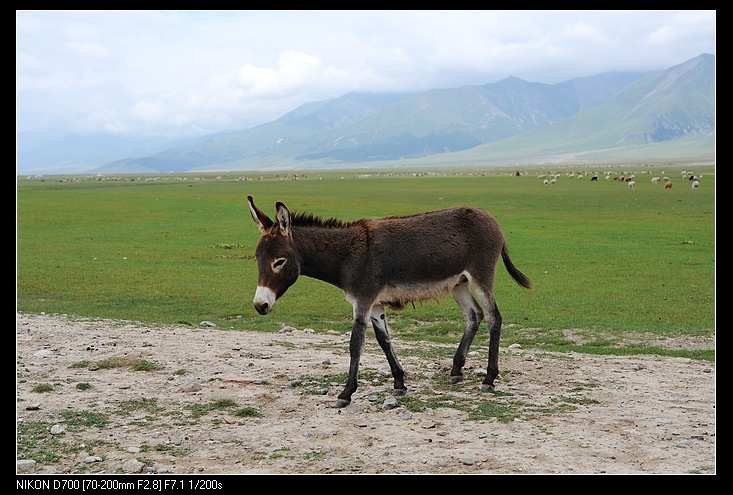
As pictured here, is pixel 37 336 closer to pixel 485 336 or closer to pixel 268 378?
pixel 268 378

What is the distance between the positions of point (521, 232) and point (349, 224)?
2999 centimetres

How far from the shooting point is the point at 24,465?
7.86 meters

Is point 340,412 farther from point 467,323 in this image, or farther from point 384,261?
point 467,323

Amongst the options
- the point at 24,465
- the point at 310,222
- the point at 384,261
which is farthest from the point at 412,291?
the point at 24,465

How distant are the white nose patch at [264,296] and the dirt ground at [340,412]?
1409 millimetres

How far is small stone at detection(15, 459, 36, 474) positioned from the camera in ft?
25.5

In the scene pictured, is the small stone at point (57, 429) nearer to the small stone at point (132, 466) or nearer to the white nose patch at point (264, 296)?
the small stone at point (132, 466)

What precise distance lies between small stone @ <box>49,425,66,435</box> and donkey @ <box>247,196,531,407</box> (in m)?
2.88

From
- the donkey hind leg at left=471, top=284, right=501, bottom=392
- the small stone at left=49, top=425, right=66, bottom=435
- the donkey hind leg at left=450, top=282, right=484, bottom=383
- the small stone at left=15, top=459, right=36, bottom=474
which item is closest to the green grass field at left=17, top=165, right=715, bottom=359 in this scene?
the donkey hind leg at left=450, top=282, right=484, bottom=383

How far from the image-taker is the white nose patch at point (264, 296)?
990 cm

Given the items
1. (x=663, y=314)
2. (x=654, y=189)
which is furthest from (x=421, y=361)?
Answer: (x=654, y=189)

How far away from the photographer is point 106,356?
42.0 ft

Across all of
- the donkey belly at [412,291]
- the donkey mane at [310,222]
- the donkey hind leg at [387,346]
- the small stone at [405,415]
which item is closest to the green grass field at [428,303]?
Result: the donkey belly at [412,291]

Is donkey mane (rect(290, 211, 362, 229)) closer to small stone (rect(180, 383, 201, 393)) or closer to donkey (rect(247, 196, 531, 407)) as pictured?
donkey (rect(247, 196, 531, 407))
